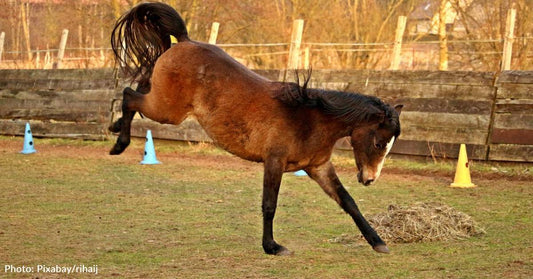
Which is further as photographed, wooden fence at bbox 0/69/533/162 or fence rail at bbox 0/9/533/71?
fence rail at bbox 0/9/533/71

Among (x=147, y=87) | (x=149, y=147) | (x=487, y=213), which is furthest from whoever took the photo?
(x=149, y=147)

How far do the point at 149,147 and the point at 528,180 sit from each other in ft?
22.6

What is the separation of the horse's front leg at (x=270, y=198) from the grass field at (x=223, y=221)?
0.13 meters

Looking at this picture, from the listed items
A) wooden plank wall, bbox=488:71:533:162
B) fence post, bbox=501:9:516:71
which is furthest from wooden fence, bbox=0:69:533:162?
fence post, bbox=501:9:516:71

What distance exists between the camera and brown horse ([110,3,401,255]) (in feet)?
20.0

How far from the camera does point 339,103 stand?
6.18m

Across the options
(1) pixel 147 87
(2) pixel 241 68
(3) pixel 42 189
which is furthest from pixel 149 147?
(2) pixel 241 68

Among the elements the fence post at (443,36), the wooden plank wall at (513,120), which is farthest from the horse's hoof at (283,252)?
the fence post at (443,36)

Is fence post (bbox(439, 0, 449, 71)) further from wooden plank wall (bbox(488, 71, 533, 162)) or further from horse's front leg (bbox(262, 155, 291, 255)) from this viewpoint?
horse's front leg (bbox(262, 155, 291, 255))

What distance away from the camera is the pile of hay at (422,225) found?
6.82m

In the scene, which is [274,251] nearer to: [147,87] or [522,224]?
[147,87]

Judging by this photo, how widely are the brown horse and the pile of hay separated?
1.98 feet

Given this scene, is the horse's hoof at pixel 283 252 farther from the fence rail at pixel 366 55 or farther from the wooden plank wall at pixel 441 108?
the fence rail at pixel 366 55

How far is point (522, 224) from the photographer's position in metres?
7.68
